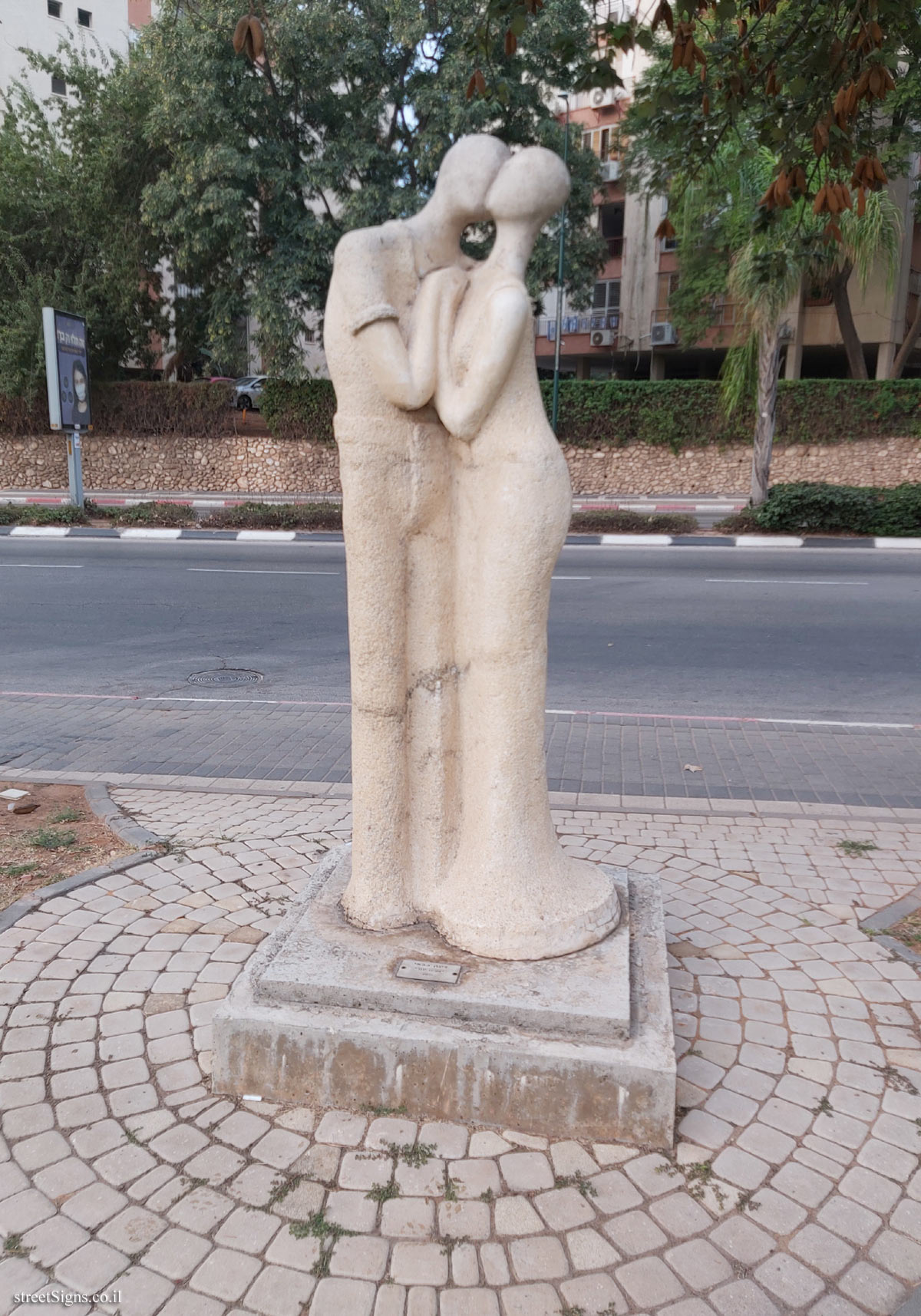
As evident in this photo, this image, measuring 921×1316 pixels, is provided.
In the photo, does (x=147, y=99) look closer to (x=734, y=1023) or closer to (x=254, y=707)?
(x=254, y=707)

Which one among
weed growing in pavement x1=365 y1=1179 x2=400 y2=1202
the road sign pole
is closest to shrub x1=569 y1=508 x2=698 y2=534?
the road sign pole

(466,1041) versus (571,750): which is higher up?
(466,1041)

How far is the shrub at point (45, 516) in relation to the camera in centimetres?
1948

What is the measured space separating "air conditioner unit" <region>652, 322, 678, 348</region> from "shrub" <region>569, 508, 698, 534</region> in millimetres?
14462

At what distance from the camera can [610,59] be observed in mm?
5043

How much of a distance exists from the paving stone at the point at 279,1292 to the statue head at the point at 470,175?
9.67 ft

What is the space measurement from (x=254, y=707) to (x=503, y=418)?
195 inches

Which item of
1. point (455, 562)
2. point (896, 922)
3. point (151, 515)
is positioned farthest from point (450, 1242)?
point (151, 515)

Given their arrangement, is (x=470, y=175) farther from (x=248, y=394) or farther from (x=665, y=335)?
(x=665, y=335)

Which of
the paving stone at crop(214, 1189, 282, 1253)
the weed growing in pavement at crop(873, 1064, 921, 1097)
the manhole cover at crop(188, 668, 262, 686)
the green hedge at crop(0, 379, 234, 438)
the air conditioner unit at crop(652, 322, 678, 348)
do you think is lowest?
the paving stone at crop(214, 1189, 282, 1253)

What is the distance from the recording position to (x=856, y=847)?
4.91m

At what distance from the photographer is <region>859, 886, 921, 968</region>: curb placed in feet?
12.5

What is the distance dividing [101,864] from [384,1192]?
100 inches

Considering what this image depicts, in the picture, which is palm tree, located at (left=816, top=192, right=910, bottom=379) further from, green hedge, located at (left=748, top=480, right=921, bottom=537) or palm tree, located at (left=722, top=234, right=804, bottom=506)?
green hedge, located at (left=748, top=480, right=921, bottom=537)
